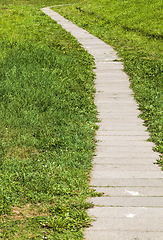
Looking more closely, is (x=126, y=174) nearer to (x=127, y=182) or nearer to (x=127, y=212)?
(x=127, y=182)

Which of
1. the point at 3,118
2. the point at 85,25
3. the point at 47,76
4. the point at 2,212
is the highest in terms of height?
the point at 85,25

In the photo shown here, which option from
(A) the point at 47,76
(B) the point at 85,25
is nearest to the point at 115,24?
(B) the point at 85,25

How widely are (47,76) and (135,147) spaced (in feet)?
12.5

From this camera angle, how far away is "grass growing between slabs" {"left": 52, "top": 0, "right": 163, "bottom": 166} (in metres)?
7.72

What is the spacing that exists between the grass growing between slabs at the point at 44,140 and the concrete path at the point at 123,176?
223 millimetres

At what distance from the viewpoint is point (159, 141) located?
6234 millimetres

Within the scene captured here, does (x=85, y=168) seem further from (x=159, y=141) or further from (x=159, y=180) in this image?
(x=159, y=141)

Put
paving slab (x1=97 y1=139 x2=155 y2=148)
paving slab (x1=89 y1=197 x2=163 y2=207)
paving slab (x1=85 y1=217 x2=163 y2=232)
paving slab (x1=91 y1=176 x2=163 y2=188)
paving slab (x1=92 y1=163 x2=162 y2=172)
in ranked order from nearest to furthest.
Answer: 1. paving slab (x1=85 y1=217 x2=163 y2=232)
2. paving slab (x1=89 y1=197 x2=163 y2=207)
3. paving slab (x1=91 y1=176 x2=163 y2=188)
4. paving slab (x1=92 y1=163 x2=162 y2=172)
5. paving slab (x1=97 y1=139 x2=155 y2=148)

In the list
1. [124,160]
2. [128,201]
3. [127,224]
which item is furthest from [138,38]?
[127,224]

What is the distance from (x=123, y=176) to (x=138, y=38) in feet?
34.8

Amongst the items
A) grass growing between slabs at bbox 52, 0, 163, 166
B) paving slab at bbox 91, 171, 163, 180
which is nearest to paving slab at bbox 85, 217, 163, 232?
paving slab at bbox 91, 171, 163, 180

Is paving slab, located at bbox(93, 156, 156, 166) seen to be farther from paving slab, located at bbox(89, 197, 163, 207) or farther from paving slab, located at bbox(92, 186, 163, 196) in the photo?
paving slab, located at bbox(89, 197, 163, 207)

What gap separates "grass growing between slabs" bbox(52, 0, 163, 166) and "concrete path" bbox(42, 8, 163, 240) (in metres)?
0.31

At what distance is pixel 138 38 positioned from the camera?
14523mm
